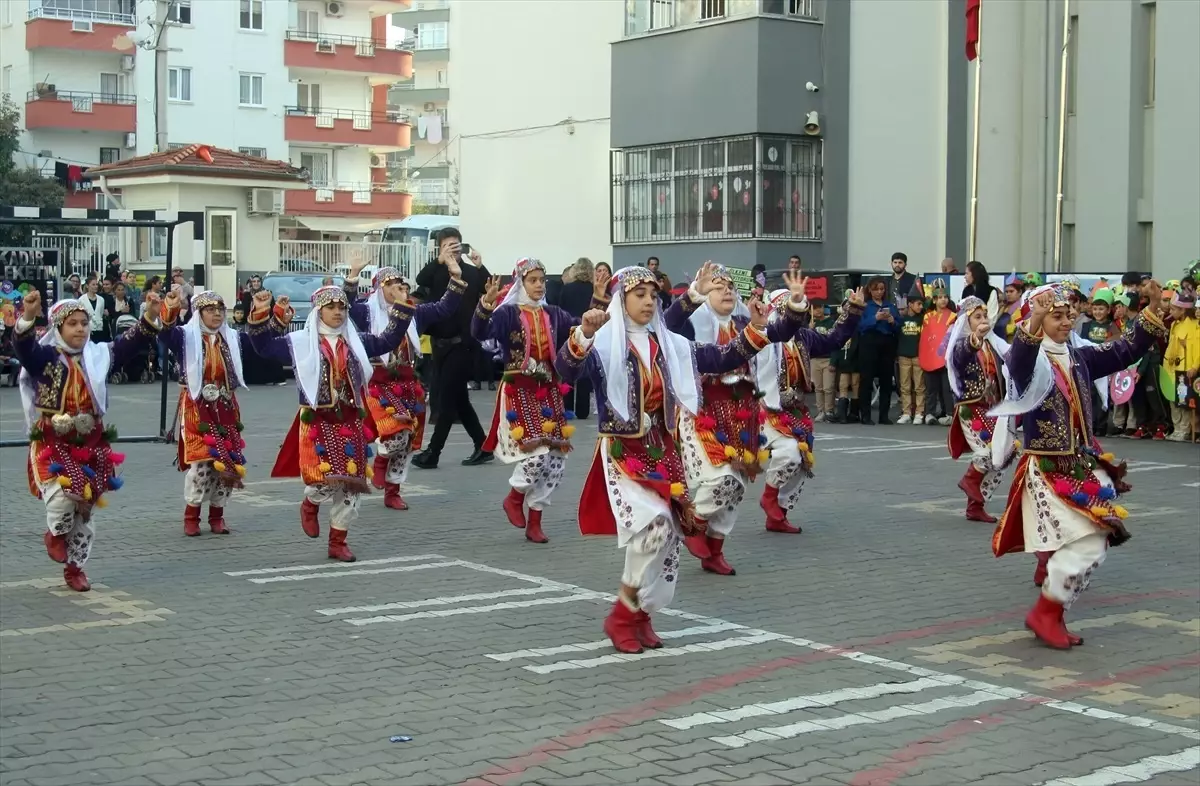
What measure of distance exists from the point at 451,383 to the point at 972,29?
41.5 feet

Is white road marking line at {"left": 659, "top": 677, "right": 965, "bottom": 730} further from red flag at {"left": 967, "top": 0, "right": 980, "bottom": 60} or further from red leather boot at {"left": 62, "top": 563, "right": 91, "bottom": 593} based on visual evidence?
red flag at {"left": 967, "top": 0, "right": 980, "bottom": 60}

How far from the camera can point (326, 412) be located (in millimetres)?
10453

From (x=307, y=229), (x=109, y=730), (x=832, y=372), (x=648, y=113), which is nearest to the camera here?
(x=109, y=730)

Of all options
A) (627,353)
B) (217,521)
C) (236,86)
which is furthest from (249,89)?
(627,353)

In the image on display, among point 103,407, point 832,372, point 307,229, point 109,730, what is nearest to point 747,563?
point 103,407

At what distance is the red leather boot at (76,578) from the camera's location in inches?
380

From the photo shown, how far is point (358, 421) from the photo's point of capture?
10523mm

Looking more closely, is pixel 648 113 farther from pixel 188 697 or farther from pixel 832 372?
pixel 188 697

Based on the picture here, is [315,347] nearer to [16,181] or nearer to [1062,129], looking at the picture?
[1062,129]

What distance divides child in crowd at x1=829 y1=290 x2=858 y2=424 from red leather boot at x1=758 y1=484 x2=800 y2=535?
8862 mm

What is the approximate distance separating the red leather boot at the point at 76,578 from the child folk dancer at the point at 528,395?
116 inches

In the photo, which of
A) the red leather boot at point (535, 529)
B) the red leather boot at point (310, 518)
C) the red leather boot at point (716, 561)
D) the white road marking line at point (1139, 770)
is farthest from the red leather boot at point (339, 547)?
the white road marking line at point (1139, 770)

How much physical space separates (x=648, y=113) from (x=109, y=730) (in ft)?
70.6

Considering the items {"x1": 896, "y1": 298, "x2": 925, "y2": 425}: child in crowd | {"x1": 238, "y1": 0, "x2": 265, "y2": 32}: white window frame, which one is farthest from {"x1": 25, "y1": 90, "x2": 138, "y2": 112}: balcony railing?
{"x1": 896, "y1": 298, "x2": 925, "y2": 425}: child in crowd
